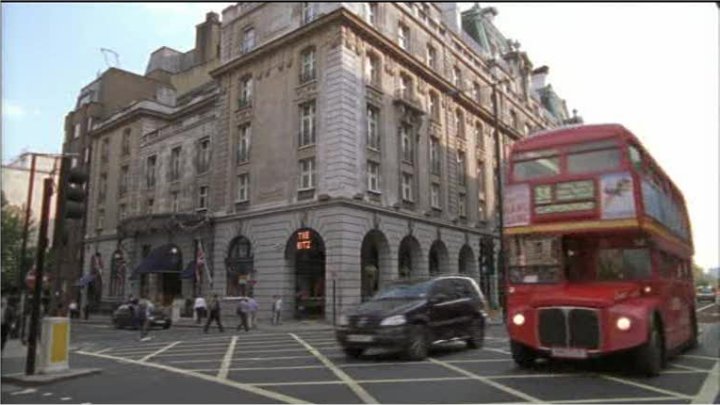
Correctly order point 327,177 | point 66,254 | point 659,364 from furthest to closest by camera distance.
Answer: point 66,254, point 327,177, point 659,364

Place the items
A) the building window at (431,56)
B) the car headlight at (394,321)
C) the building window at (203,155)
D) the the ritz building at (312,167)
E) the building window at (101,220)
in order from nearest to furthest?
the car headlight at (394,321) → the the ritz building at (312,167) → the building window at (203,155) → the building window at (431,56) → the building window at (101,220)

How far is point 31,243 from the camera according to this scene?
174ft

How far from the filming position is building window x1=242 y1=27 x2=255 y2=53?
36.1 meters

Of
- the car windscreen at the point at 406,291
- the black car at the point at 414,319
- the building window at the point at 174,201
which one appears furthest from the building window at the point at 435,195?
the car windscreen at the point at 406,291

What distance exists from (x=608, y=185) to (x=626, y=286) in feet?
5.66

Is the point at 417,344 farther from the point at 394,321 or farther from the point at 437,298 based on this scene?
the point at 437,298

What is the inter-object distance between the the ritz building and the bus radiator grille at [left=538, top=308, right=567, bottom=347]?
55.5 ft

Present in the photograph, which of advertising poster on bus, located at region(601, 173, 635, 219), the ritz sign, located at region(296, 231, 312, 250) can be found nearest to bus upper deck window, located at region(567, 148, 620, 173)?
advertising poster on bus, located at region(601, 173, 635, 219)

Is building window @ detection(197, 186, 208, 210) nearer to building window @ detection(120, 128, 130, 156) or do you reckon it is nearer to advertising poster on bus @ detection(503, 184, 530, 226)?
building window @ detection(120, 128, 130, 156)

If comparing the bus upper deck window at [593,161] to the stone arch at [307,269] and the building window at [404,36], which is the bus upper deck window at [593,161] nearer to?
the stone arch at [307,269]

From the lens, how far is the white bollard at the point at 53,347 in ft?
36.8

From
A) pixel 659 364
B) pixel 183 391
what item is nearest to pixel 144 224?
pixel 183 391

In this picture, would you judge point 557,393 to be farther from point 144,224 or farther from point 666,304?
point 144,224

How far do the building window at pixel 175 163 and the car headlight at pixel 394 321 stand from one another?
3068cm
